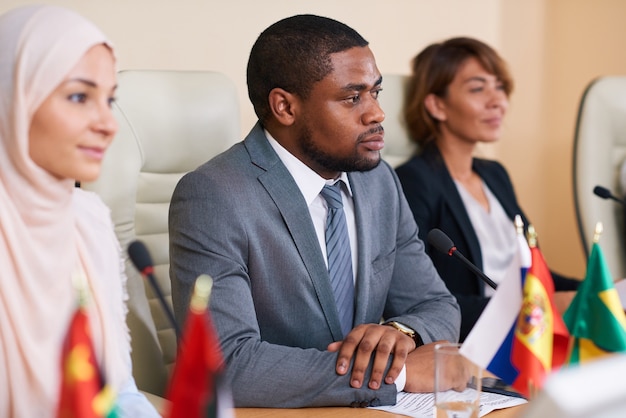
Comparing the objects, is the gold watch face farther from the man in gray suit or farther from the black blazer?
the black blazer

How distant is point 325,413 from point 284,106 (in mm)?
772

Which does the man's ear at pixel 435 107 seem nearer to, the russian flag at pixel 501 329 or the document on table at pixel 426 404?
the document on table at pixel 426 404

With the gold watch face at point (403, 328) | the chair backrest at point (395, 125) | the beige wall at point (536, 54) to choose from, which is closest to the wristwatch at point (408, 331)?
the gold watch face at point (403, 328)

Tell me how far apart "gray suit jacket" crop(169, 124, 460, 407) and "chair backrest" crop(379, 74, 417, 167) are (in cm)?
85

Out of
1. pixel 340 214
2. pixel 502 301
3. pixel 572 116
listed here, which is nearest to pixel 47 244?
pixel 502 301

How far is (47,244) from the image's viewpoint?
145cm

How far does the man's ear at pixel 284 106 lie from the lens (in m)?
2.17

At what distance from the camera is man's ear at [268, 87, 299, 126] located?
2172mm

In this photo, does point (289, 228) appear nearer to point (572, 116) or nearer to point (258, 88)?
point (258, 88)

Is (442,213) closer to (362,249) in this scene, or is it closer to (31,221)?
(362,249)

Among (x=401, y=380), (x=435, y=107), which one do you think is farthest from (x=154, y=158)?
(x=435, y=107)

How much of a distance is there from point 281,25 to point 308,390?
0.86m

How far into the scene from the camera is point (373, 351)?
6.01 ft

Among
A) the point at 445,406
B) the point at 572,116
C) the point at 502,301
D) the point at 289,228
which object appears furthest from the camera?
the point at 572,116
